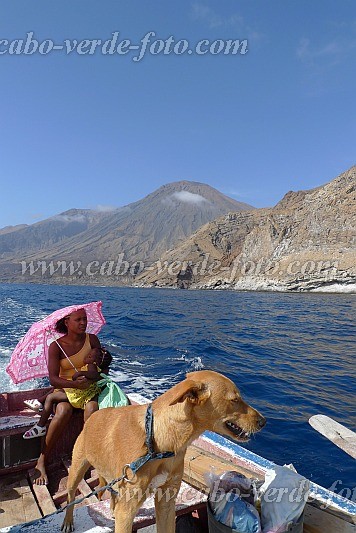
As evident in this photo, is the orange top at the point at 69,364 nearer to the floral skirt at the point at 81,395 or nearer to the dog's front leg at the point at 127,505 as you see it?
the floral skirt at the point at 81,395

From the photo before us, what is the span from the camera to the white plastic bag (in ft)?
8.87

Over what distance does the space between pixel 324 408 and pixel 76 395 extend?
24.7 feet

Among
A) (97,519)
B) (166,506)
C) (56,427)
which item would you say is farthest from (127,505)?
(56,427)

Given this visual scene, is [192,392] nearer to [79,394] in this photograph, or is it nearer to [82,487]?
[79,394]

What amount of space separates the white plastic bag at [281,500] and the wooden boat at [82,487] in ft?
1.53

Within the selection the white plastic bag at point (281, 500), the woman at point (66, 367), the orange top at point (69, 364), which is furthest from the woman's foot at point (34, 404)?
the white plastic bag at point (281, 500)

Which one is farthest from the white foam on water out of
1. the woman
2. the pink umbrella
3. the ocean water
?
the woman

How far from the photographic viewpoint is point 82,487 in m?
4.56

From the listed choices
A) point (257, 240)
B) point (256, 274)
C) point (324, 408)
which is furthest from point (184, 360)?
point (257, 240)

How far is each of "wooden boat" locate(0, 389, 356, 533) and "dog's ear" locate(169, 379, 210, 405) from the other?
1324 mm

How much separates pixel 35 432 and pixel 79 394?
896 mm

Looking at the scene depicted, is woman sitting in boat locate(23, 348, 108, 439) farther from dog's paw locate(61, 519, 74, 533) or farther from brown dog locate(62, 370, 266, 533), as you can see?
brown dog locate(62, 370, 266, 533)

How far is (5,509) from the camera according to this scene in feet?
13.9

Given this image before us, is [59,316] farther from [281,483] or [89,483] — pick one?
[281,483]
